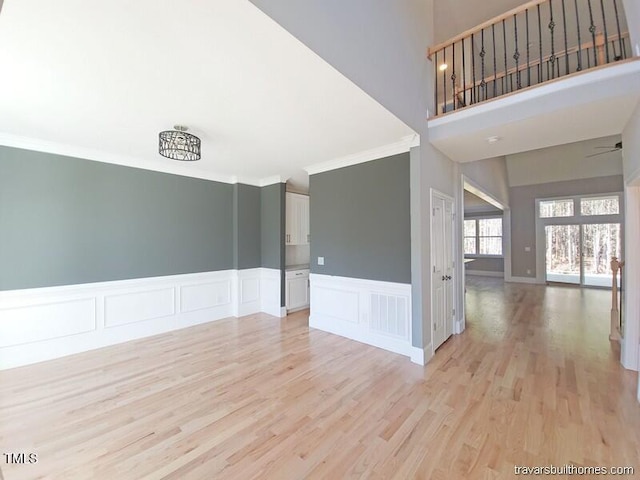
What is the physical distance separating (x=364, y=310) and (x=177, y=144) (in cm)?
303

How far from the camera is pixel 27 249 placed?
3.22 m

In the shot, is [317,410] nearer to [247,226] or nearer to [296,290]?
[296,290]

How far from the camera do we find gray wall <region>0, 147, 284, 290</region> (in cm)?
320

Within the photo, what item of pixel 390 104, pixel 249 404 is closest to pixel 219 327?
pixel 249 404

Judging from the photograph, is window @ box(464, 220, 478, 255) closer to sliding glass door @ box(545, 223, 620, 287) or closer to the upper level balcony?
sliding glass door @ box(545, 223, 620, 287)

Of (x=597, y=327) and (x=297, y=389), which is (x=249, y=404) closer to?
(x=297, y=389)

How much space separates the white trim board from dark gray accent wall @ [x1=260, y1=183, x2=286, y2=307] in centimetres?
92

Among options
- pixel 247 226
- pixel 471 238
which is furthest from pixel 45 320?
pixel 471 238

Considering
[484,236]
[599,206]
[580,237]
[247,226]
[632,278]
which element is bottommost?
[632,278]

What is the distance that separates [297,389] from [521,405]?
6.46 feet

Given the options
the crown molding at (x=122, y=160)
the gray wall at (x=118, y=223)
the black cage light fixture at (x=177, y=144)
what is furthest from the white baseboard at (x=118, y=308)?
the black cage light fixture at (x=177, y=144)

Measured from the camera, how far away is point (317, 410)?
234 centimetres

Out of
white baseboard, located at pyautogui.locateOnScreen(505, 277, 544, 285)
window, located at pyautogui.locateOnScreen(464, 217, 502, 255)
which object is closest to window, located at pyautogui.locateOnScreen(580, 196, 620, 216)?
white baseboard, located at pyautogui.locateOnScreen(505, 277, 544, 285)

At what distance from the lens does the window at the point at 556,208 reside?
8031 mm
